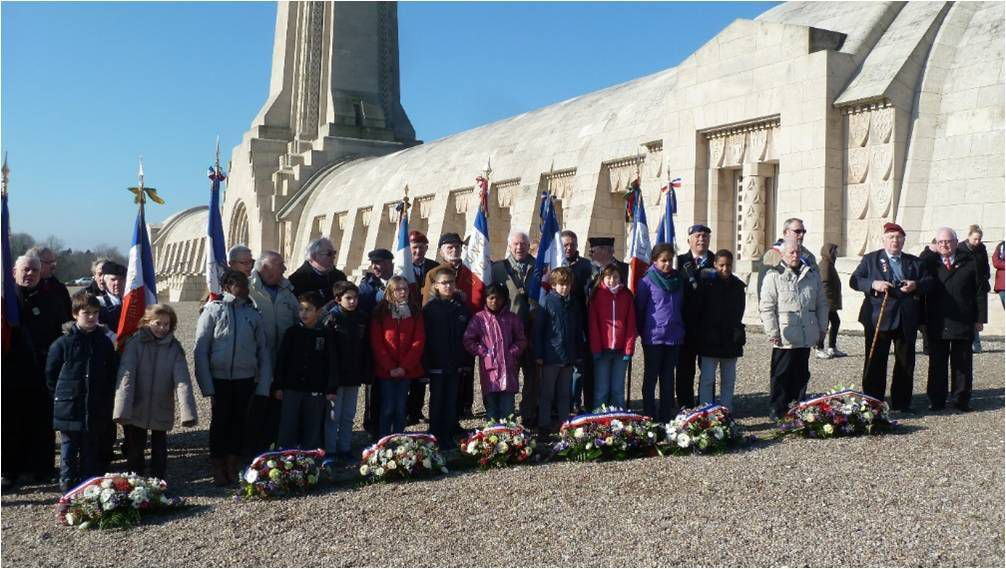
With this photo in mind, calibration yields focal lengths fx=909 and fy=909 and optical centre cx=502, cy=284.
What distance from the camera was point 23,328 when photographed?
689 cm

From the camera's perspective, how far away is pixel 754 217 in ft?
50.0

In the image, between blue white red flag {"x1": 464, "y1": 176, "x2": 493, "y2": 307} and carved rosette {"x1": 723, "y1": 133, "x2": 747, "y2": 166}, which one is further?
carved rosette {"x1": 723, "y1": 133, "x2": 747, "y2": 166}

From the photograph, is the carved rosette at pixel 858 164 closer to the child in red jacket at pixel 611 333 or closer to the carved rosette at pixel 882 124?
the carved rosette at pixel 882 124

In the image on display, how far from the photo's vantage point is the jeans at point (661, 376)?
7.93 meters

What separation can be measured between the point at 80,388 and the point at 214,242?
206 centimetres

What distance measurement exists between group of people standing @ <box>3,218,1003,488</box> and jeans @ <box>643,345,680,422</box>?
17 mm

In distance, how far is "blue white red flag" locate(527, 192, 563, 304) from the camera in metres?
8.34

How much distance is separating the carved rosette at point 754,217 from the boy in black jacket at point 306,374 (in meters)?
9.91

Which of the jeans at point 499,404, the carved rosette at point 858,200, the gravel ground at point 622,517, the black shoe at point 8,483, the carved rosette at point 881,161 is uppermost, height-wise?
the carved rosette at point 881,161

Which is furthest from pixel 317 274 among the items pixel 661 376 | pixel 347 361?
pixel 661 376

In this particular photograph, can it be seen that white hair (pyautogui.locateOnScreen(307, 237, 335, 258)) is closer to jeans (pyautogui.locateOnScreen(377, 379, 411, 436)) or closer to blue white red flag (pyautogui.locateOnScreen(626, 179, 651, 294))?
jeans (pyautogui.locateOnScreen(377, 379, 411, 436))

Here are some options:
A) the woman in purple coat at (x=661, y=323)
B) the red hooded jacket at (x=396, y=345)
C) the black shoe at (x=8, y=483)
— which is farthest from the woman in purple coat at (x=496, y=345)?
the black shoe at (x=8, y=483)

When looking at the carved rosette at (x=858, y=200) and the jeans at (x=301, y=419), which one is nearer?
the jeans at (x=301, y=419)

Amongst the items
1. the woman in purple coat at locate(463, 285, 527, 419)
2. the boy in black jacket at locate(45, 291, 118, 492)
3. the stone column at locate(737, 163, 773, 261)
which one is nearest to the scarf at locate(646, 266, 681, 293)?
the woman in purple coat at locate(463, 285, 527, 419)
